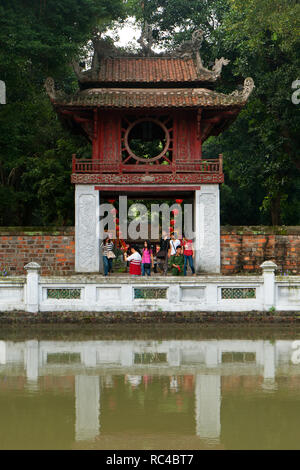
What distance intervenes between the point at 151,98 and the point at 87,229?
206 inches

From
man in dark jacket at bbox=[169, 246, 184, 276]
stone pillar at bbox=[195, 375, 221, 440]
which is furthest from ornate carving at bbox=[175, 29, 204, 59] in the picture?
stone pillar at bbox=[195, 375, 221, 440]

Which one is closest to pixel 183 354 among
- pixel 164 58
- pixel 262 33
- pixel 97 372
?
pixel 97 372

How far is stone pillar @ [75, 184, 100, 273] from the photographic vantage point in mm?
20906

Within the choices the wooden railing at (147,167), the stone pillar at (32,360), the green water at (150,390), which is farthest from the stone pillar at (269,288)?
the wooden railing at (147,167)

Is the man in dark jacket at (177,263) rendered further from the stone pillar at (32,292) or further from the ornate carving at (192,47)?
the ornate carving at (192,47)

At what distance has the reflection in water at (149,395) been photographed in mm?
6527

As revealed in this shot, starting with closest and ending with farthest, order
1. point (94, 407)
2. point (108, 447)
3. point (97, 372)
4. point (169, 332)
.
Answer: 1. point (108, 447)
2. point (94, 407)
3. point (97, 372)
4. point (169, 332)

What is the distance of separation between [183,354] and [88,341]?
2469 millimetres

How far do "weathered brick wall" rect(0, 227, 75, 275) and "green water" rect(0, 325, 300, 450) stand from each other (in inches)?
292

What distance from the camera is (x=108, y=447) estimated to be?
20.5 feet

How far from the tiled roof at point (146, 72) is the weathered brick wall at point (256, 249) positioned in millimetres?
5910

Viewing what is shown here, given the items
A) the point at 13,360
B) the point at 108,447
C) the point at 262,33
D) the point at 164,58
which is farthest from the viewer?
the point at 262,33

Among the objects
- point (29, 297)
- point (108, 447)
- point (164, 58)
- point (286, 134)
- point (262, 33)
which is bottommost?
point (108, 447)

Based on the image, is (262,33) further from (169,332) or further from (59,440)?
(59,440)
